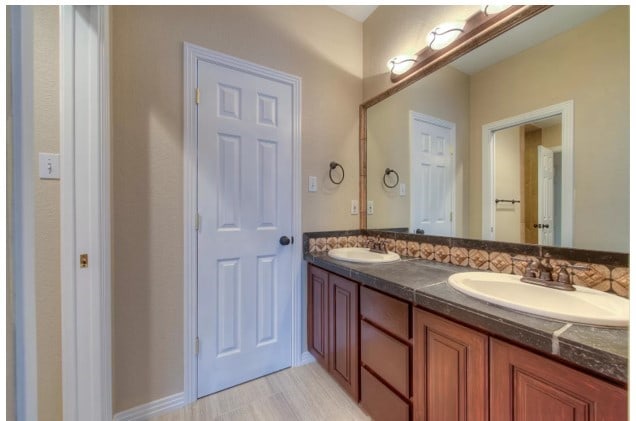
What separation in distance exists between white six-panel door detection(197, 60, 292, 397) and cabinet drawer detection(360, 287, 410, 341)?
66 cm

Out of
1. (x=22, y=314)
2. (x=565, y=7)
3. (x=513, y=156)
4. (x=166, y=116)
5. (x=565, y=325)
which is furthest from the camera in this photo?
(x=166, y=116)

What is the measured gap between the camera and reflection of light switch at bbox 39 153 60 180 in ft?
3.29

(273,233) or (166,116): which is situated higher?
(166,116)

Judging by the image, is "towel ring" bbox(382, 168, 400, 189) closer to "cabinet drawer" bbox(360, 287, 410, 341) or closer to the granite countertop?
the granite countertop

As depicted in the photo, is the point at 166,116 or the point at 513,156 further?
the point at 166,116

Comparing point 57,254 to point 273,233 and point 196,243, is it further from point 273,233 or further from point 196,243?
point 273,233

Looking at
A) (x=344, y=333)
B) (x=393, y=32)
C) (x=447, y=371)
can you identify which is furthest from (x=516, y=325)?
(x=393, y=32)

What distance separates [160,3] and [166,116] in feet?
1.90

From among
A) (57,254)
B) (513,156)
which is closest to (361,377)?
(513,156)

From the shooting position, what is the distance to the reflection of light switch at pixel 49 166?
1.00m

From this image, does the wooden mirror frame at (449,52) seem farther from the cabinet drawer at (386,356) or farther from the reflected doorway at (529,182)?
the cabinet drawer at (386,356)

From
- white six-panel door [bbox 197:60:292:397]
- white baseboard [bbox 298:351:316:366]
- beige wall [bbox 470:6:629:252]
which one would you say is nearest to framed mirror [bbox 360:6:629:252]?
beige wall [bbox 470:6:629:252]

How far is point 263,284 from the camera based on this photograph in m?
1.69

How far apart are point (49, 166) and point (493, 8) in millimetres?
2033
